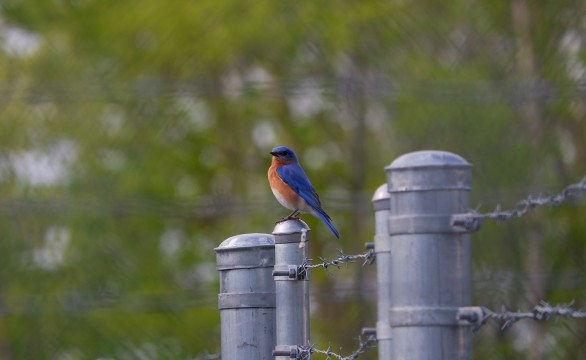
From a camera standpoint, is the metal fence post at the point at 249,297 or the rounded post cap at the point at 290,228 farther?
the metal fence post at the point at 249,297

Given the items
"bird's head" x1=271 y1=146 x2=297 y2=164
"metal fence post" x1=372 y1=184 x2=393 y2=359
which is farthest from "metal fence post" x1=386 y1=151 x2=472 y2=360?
"bird's head" x1=271 y1=146 x2=297 y2=164

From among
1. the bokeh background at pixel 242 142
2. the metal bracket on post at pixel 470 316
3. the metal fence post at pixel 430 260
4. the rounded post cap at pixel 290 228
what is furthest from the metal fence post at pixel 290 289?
the bokeh background at pixel 242 142

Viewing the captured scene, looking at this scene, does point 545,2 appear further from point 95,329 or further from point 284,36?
point 95,329

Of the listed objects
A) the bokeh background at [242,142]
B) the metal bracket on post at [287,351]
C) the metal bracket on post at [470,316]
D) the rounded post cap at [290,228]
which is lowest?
the metal bracket on post at [470,316]

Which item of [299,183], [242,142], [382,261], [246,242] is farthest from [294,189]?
[242,142]

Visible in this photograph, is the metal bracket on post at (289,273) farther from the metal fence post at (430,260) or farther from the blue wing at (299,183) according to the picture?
the blue wing at (299,183)

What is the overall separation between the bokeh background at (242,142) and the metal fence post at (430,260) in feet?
32.6

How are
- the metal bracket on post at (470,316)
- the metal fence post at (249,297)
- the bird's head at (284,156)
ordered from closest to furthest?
the metal bracket on post at (470,316)
the metal fence post at (249,297)
the bird's head at (284,156)

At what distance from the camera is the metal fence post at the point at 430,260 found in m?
2.99

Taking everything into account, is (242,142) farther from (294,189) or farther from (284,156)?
(294,189)

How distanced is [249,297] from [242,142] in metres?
10.7

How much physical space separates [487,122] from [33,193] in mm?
4042

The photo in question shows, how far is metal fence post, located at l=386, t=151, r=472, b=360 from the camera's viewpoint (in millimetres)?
2994

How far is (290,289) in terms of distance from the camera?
3938 millimetres
